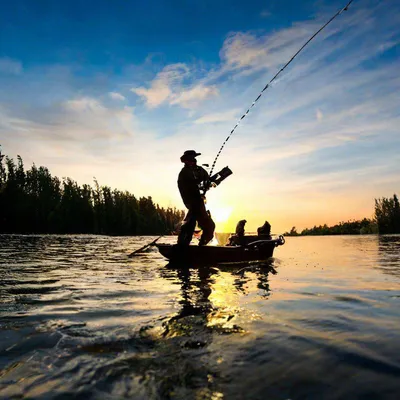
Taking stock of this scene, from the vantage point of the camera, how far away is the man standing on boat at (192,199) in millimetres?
11484

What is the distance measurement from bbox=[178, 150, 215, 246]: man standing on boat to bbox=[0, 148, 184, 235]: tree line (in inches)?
2513

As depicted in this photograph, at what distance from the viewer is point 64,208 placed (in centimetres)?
9538

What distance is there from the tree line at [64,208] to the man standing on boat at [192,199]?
209 ft

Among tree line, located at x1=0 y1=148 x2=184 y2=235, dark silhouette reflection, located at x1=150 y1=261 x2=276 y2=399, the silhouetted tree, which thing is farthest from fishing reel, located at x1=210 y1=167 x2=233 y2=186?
the silhouetted tree

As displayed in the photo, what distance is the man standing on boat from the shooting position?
1148 cm

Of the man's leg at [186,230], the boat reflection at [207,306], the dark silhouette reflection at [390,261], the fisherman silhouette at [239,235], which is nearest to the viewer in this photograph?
the boat reflection at [207,306]

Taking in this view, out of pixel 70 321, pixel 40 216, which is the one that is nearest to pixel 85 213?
pixel 40 216

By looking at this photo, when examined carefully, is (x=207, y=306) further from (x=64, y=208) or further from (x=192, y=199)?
(x=64, y=208)

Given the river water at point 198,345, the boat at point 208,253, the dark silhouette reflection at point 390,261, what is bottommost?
the dark silhouette reflection at point 390,261

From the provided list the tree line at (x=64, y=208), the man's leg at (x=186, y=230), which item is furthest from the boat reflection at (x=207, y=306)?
the tree line at (x=64, y=208)

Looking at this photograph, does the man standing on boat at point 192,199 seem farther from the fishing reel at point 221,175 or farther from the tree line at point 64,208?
the tree line at point 64,208

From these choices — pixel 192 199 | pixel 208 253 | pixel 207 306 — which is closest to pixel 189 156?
pixel 192 199

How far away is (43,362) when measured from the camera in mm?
2865

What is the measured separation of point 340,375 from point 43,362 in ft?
8.70
